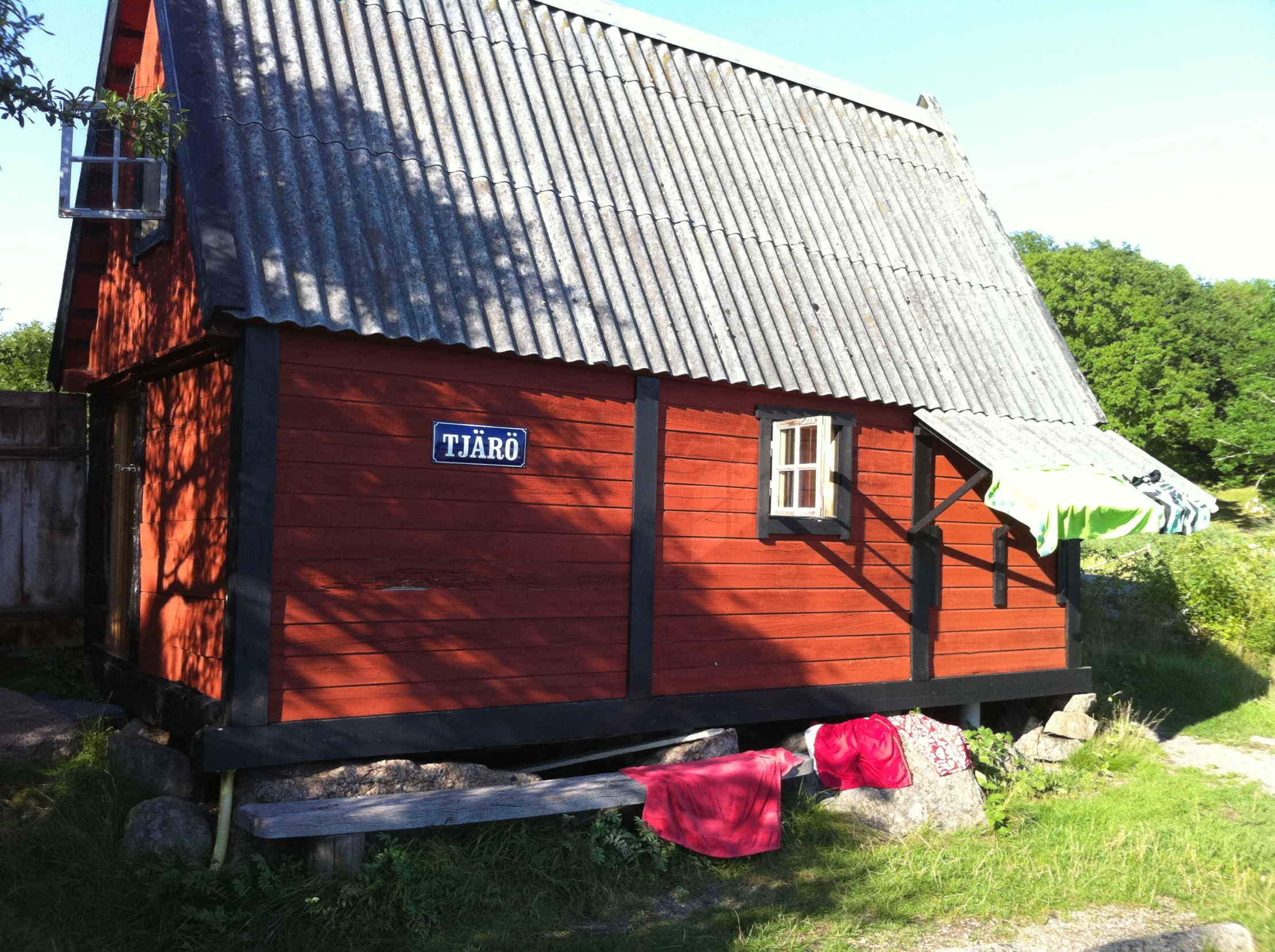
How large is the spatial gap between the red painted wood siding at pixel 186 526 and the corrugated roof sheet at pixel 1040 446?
5.52 meters

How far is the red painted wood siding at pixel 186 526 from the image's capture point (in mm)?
6961

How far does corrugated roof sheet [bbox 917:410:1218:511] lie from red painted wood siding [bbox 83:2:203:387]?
18.8ft

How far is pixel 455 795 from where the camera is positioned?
6680mm

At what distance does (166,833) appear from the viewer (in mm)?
6238

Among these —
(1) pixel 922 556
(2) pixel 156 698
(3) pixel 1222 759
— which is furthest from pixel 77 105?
(3) pixel 1222 759

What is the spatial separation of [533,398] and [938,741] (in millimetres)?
4134

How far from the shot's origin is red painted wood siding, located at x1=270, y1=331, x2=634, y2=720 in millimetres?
6672

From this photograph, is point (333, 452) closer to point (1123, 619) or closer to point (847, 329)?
point (847, 329)

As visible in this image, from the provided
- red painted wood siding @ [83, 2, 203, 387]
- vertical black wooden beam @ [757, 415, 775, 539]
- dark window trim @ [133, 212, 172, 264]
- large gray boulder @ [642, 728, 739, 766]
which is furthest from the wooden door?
vertical black wooden beam @ [757, 415, 775, 539]

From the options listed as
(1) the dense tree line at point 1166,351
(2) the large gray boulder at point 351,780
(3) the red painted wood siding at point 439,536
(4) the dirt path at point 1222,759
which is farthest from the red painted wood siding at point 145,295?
(1) the dense tree line at point 1166,351

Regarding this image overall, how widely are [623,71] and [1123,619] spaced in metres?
11.1

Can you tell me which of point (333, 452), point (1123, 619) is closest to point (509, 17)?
point (333, 452)

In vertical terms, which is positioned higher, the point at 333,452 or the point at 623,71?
the point at 623,71

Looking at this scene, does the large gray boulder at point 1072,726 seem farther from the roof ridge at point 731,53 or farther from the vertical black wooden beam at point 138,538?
the vertical black wooden beam at point 138,538
